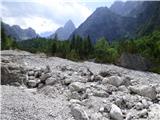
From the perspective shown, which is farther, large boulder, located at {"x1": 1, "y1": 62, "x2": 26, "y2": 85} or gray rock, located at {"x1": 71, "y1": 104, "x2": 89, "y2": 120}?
large boulder, located at {"x1": 1, "y1": 62, "x2": 26, "y2": 85}

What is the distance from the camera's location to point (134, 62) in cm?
3691

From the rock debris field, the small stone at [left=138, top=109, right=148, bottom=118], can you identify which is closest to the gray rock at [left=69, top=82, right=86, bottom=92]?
the rock debris field

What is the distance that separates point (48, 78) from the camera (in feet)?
62.7

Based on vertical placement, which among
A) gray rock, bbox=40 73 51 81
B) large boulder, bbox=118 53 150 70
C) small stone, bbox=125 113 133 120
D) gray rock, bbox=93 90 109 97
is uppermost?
large boulder, bbox=118 53 150 70

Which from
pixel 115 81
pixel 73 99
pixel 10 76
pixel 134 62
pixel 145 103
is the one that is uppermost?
pixel 134 62

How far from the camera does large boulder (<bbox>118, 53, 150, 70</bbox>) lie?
36062mm

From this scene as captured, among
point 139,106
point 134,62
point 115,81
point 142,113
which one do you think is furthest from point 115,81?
point 134,62

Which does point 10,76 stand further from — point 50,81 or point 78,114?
point 78,114

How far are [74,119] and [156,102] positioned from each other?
16.6ft

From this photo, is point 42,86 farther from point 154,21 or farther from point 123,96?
point 154,21

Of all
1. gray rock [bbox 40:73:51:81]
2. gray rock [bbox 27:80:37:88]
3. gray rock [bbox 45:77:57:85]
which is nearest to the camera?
gray rock [bbox 45:77:57:85]

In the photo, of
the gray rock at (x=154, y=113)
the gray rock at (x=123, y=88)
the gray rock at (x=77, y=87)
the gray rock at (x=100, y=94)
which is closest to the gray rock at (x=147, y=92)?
the gray rock at (x=123, y=88)

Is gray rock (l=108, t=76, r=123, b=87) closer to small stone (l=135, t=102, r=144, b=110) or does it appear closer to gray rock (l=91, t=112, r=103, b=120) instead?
small stone (l=135, t=102, r=144, b=110)

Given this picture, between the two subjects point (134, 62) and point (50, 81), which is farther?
point (134, 62)
